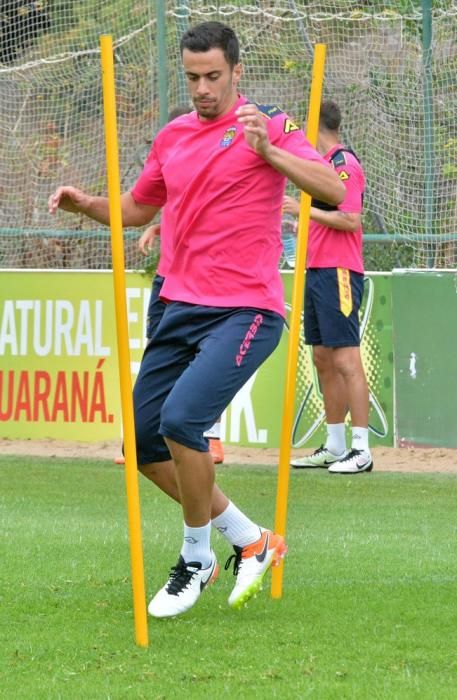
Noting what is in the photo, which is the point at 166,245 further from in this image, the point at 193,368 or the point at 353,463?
the point at 353,463

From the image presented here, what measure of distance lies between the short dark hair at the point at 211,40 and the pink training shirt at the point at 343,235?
4.54m

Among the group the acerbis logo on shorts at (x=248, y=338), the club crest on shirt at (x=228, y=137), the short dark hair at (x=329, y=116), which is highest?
the short dark hair at (x=329, y=116)

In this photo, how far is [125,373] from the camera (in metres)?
4.66

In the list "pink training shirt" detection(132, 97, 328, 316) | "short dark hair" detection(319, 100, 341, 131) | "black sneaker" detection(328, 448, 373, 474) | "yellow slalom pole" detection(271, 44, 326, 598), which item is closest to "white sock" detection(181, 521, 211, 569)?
"yellow slalom pole" detection(271, 44, 326, 598)

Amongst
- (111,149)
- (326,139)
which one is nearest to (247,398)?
(326,139)

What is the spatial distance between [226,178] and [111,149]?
1.81ft

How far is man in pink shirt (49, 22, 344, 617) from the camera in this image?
16.4 ft

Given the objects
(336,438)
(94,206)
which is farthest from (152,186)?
(336,438)

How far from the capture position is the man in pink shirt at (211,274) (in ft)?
16.4

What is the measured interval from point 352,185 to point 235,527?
15.2 feet

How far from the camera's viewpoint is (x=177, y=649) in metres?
4.58

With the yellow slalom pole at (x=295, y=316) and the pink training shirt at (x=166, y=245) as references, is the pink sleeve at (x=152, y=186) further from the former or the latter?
the yellow slalom pole at (x=295, y=316)

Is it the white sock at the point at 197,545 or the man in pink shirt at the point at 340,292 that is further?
the man in pink shirt at the point at 340,292

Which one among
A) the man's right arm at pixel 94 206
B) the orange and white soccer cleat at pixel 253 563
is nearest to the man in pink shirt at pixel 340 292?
the man's right arm at pixel 94 206
